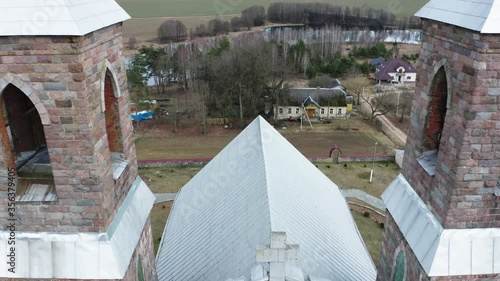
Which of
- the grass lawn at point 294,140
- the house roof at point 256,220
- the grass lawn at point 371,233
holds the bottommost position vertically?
the grass lawn at point 294,140

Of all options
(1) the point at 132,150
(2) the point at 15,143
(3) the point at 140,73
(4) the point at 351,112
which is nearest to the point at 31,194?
(2) the point at 15,143

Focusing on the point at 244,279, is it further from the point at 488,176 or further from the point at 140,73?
the point at 140,73

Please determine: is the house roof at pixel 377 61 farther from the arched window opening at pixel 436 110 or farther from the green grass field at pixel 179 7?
the arched window opening at pixel 436 110

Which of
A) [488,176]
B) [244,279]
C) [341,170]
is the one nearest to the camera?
[488,176]

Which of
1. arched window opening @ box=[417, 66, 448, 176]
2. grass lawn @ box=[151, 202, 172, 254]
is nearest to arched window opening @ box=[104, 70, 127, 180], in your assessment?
arched window opening @ box=[417, 66, 448, 176]

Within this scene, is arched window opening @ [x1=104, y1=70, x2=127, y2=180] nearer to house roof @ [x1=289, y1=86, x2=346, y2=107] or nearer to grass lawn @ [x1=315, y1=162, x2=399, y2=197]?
grass lawn @ [x1=315, y1=162, x2=399, y2=197]

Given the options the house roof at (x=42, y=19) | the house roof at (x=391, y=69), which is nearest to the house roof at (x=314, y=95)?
the house roof at (x=391, y=69)
